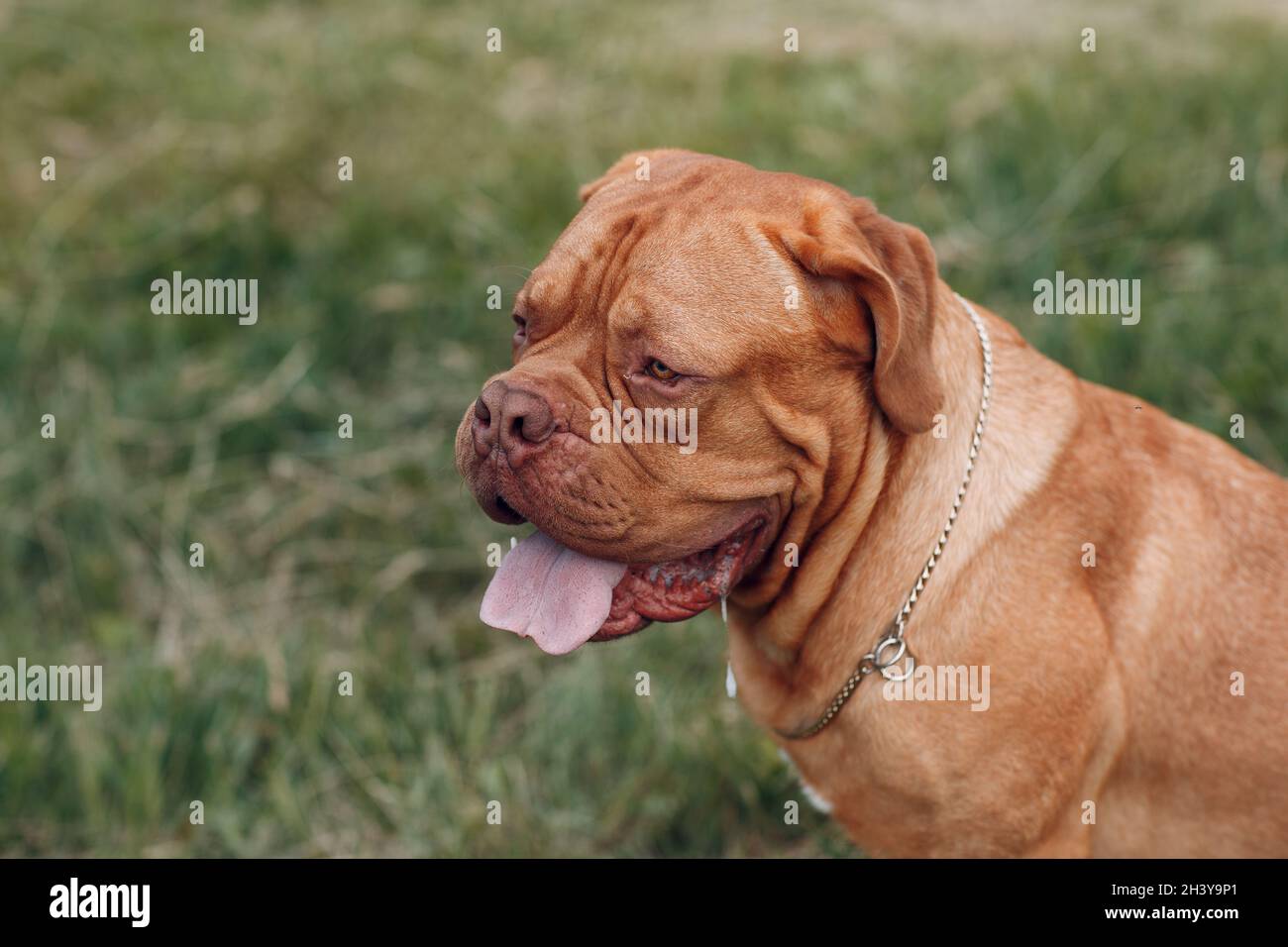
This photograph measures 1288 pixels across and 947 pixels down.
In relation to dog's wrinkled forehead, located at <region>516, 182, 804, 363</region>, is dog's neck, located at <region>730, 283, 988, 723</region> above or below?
below

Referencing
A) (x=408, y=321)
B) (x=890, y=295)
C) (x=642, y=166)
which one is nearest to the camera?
(x=890, y=295)

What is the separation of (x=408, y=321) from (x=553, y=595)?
3289 mm

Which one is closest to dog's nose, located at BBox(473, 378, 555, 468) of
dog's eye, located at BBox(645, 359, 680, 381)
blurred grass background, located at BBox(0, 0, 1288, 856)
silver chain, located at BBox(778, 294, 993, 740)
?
dog's eye, located at BBox(645, 359, 680, 381)

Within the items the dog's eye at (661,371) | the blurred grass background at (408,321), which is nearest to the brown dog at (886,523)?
the dog's eye at (661,371)

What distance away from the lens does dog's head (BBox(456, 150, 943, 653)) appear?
109 inches

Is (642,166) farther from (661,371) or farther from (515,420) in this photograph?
(515,420)

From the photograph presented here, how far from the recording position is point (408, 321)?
6004 mm

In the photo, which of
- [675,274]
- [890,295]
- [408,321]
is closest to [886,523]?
[890,295]

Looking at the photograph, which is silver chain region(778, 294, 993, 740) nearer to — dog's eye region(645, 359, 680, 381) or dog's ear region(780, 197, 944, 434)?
dog's ear region(780, 197, 944, 434)

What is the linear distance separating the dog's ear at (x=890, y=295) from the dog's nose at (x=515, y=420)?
637 mm

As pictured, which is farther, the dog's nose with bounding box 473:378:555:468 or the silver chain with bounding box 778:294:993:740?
the silver chain with bounding box 778:294:993:740

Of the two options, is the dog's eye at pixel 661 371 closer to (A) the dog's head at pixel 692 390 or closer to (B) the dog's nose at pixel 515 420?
(A) the dog's head at pixel 692 390

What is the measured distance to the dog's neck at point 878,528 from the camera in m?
2.97

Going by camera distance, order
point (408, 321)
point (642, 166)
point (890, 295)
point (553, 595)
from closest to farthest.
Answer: point (890, 295)
point (553, 595)
point (642, 166)
point (408, 321)
